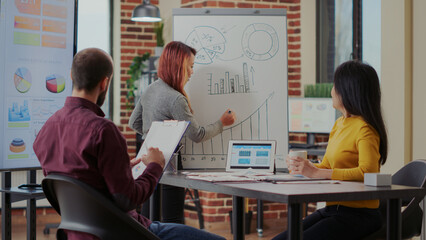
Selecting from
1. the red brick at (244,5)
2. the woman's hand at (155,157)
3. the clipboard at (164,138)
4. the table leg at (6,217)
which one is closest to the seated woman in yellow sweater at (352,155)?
the clipboard at (164,138)

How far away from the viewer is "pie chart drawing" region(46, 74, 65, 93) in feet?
10.4

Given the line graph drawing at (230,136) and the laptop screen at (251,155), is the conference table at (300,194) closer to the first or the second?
the laptop screen at (251,155)

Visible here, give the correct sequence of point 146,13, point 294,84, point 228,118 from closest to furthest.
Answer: point 228,118 < point 294,84 < point 146,13

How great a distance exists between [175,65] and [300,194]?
142 centimetres

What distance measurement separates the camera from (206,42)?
3445mm

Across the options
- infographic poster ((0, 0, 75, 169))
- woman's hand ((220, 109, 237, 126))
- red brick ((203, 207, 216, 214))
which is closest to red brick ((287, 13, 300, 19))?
red brick ((203, 207, 216, 214))

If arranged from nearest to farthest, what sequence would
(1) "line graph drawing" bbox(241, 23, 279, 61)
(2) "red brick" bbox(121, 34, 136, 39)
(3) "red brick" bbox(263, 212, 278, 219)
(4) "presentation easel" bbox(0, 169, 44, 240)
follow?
(4) "presentation easel" bbox(0, 169, 44, 240), (1) "line graph drawing" bbox(241, 23, 279, 61), (3) "red brick" bbox(263, 212, 278, 219), (2) "red brick" bbox(121, 34, 136, 39)

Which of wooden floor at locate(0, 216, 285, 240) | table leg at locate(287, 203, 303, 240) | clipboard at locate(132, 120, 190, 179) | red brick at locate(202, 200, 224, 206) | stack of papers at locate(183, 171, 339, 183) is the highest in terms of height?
clipboard at locate(132, 120, 190, 179)

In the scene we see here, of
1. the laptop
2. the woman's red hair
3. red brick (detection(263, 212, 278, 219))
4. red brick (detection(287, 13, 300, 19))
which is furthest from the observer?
red brick (detection(287, 13, 300, 19))

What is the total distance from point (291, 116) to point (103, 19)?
273cm

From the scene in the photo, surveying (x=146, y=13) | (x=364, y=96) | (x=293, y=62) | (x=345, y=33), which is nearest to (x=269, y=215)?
(x=293, y=62)

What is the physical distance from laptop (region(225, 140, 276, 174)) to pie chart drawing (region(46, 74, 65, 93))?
108cm

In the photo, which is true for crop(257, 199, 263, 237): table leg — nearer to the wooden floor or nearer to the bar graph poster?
the wooden floor

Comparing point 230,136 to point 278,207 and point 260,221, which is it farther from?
point 278,207
